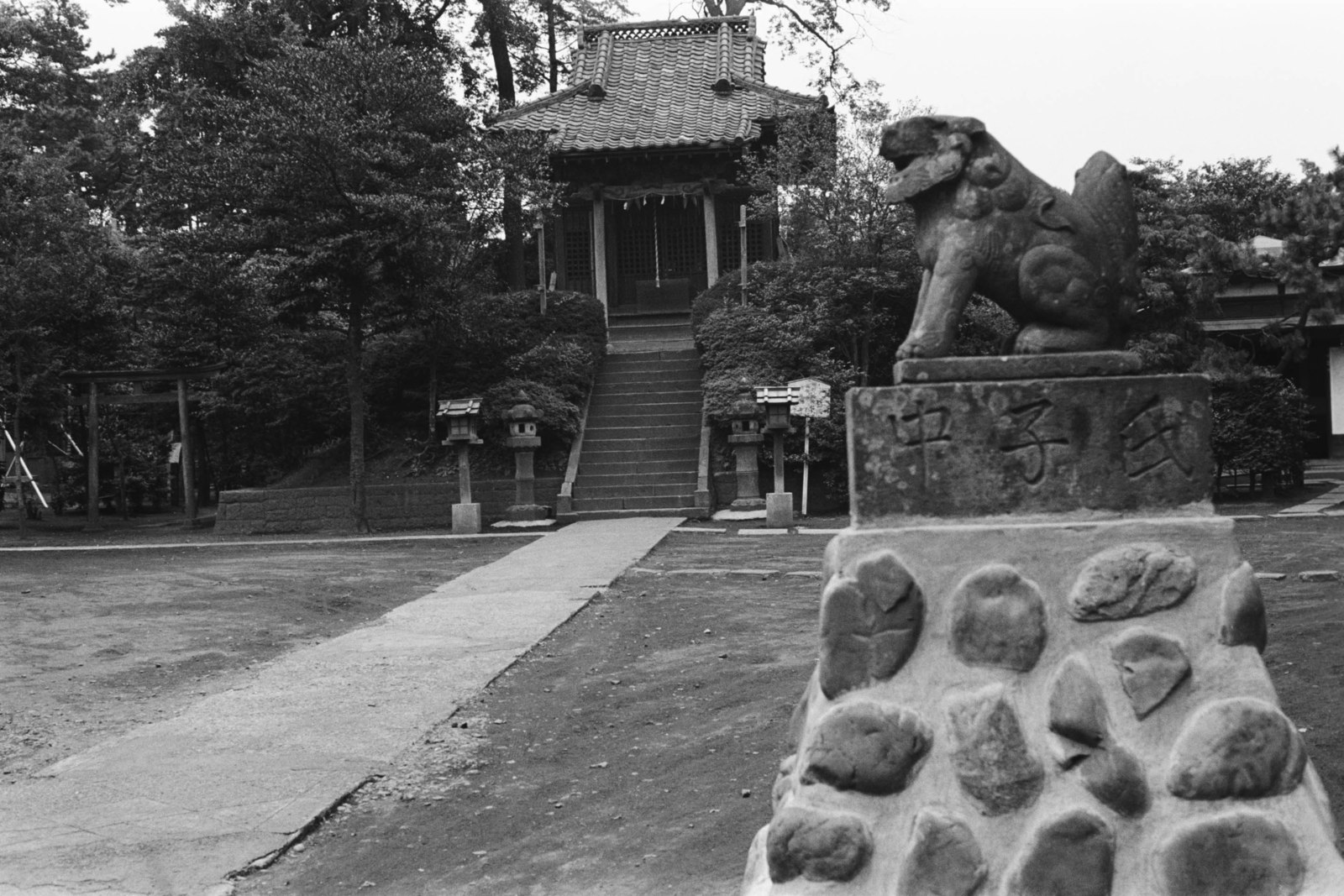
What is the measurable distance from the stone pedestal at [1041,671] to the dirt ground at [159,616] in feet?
13.8

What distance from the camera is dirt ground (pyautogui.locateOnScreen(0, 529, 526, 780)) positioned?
24.0 feet

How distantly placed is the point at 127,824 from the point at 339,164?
14.0 metres

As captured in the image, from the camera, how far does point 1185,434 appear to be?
3.71m

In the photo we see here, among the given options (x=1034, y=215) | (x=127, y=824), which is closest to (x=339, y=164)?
(x=127, y=824)

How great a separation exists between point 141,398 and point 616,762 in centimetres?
1747

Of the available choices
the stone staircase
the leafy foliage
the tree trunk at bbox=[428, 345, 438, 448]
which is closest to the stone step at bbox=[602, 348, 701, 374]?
the stone staircase

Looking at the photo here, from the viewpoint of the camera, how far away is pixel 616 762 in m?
5.96

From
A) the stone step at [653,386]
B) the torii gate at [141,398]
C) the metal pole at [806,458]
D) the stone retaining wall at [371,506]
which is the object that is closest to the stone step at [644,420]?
the stone step at [653,386]

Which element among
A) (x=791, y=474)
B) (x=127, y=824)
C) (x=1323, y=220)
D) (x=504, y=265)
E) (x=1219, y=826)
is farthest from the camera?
(x=504, y=265)

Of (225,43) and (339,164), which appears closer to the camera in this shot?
(339,164)

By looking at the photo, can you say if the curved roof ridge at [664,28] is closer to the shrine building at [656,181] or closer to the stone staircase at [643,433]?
the shrine building at [656,181]

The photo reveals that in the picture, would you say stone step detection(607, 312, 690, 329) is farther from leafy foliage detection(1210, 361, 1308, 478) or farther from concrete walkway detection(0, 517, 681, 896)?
concrete walkway detection(0, 517, 681, 896)

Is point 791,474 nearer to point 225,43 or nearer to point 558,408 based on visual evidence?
point 558,408

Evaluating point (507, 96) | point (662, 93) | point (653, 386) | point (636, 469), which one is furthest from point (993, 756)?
point (507, 96)
